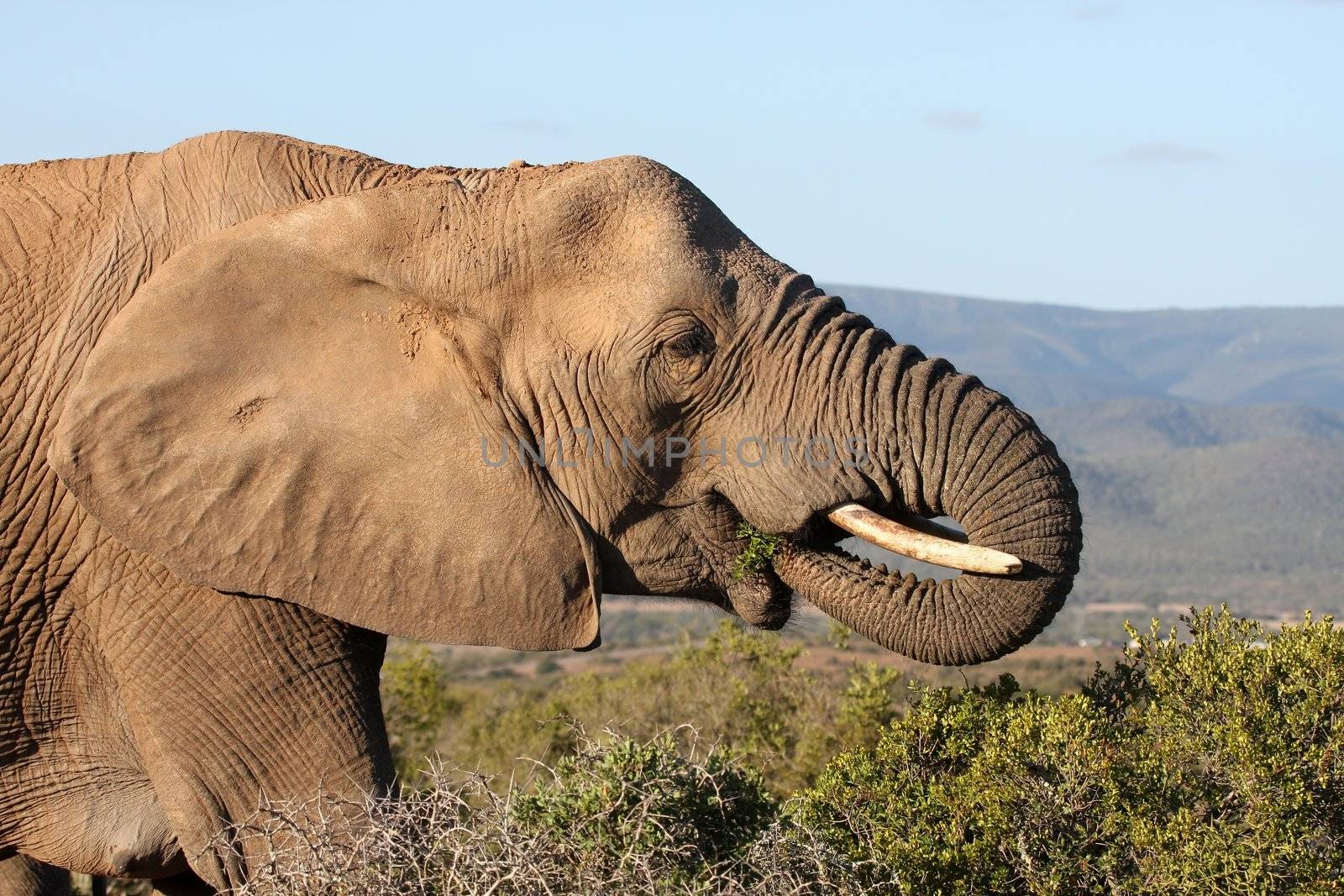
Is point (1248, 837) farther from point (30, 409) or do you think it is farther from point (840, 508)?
point (30, 409)

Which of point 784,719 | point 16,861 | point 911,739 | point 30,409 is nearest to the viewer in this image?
point 30,409

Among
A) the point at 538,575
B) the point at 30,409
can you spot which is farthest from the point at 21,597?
the point at 538,575

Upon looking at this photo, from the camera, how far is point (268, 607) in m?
5.55

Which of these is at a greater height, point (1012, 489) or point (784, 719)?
point (1012, 489)

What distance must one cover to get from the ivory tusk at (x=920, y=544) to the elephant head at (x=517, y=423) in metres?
0.04

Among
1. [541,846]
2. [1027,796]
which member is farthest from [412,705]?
[541,846]

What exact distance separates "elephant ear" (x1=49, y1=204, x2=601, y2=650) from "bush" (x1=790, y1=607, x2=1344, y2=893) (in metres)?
1.33

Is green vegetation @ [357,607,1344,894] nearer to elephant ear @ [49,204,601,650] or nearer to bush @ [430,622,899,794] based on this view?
elephant ear @ [49,204,601,650]

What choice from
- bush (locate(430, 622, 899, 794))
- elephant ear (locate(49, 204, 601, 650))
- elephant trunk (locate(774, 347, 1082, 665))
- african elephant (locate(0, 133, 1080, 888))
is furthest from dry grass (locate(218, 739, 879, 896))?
bush (locate(430, 622, 899, 794))

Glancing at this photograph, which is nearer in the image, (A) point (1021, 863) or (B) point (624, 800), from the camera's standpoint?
(B) point (624, 800)

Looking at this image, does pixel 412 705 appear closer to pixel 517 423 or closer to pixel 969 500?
pixel 517 423

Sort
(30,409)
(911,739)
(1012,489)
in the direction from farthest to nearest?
(911,739) < (30,409) < (1012,489)

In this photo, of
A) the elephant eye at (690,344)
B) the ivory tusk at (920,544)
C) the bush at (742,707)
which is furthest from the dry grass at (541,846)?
the bush at (742,707)

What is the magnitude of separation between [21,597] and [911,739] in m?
3.33
